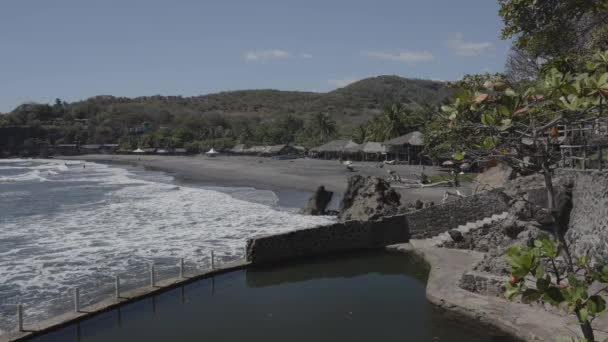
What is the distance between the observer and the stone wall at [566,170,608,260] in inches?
415

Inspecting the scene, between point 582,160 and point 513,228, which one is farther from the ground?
point 582,160

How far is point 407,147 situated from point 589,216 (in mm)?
49163

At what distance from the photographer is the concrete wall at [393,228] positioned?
55.5 feet

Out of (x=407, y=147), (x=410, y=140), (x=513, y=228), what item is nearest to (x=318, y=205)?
(x=513, y=228)

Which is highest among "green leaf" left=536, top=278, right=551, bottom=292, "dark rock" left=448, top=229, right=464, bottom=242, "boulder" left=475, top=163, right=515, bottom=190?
"green leaf" left=536, top=278, right=551, bottom=292

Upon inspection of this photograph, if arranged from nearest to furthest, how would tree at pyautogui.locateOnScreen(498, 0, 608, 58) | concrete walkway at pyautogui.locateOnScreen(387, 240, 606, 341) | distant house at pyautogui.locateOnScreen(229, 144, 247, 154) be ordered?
tree at pyautogui.locateOnScreen(498, 0, 608, 58) < concrete walkway at pyautogui.locateOnScreen(387, 240, 606, 341) < distant house at pyautogui.locateOnScreen(229, 144, 247, 154)

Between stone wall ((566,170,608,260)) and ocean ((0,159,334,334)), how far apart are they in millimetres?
10694

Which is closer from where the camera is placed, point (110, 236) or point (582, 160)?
point (582, 160)

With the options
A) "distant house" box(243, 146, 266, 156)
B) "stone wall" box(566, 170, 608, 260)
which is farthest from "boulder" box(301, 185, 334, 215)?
"distant house" box(243, 146, 266, 156)

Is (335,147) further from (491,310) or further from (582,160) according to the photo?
(491,310)

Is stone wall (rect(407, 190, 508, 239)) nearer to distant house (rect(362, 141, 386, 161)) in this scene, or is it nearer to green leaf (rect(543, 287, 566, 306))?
green leaf (rect(543, 287, 566, 306))

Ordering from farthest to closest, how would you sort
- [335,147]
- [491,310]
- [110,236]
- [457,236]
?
[335,147], [110,236], [457,236], [491,310]

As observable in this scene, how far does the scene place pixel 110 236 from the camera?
70.9 ft

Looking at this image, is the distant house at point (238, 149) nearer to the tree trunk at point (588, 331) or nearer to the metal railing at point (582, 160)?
the metal railing at point (582, 160)
